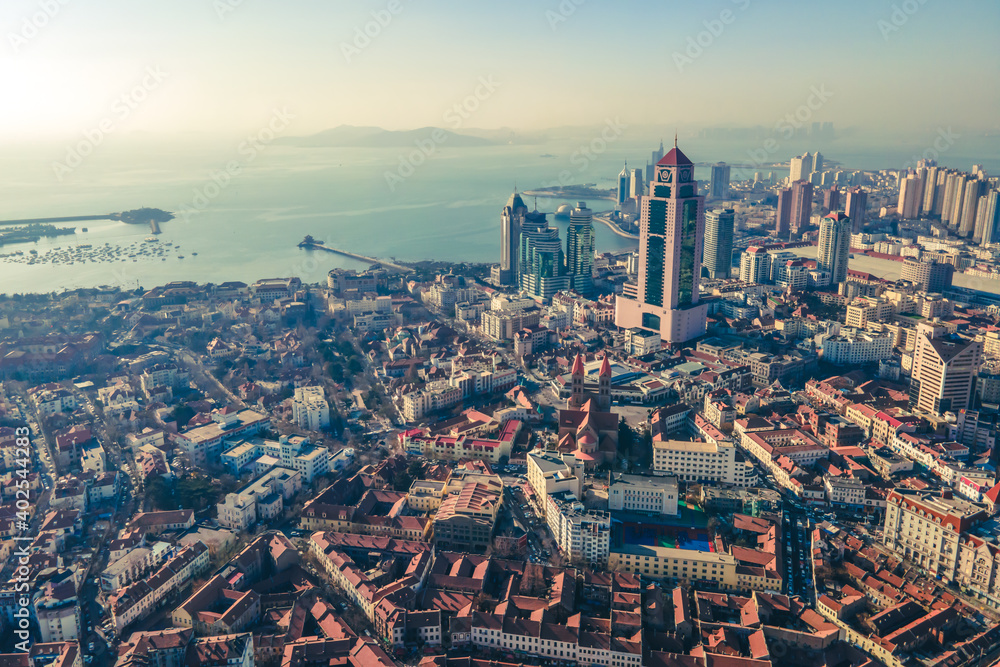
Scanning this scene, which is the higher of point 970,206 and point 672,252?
point 970,206

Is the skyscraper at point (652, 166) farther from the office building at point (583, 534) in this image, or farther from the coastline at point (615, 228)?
the office building at point (583, 534)

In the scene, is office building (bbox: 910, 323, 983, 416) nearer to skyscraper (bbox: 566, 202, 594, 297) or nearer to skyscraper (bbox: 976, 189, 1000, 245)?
skyscraper (bbox: 566, 202, 594, 297)

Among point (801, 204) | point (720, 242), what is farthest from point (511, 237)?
point (801, 204)

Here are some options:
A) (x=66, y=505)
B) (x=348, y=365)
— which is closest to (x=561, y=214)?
(x=348, y=365)

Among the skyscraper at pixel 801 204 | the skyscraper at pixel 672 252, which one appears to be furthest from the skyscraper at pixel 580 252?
the skyscraper at pixel 801 204

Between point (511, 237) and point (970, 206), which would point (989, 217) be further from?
point (511, 237)

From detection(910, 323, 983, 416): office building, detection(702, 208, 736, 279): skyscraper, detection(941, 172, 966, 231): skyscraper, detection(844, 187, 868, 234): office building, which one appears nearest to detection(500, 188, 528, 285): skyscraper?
detection(702, 208, 736, 279): skyscraper
